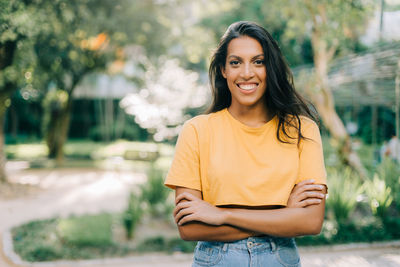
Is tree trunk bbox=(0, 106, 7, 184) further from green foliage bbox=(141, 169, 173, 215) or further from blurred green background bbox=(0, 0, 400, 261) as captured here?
green foliage bbox=(141, 169, 173, 215)

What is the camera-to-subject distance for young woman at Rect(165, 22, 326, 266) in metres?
1.62

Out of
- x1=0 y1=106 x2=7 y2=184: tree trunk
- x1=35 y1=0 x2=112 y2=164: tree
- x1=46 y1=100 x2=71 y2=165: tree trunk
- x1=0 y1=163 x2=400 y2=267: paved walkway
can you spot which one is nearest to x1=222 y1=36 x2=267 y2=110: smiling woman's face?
x1=0 y1=163 x2=400 y2=267: paved walkway

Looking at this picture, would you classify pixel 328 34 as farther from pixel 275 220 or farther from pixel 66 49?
pixel 66 49

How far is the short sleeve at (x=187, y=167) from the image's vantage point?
1.70m

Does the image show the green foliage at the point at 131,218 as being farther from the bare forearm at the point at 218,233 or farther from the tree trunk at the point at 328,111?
the bare forearm at the point at 218,233

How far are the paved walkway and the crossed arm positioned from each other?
3700 millimetres

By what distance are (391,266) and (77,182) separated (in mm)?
9317

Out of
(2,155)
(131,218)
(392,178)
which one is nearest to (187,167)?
(131,218)

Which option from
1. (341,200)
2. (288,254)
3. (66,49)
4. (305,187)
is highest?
(66,49)

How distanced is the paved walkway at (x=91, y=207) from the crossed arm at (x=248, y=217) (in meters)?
3.70

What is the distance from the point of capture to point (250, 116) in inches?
71.7

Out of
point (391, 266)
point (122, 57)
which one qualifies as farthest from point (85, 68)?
point (391, 266)

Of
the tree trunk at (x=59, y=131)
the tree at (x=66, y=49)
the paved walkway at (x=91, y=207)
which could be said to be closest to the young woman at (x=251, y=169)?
the paved walkway at (x=91, y=207)

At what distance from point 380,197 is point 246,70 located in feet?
16.8
